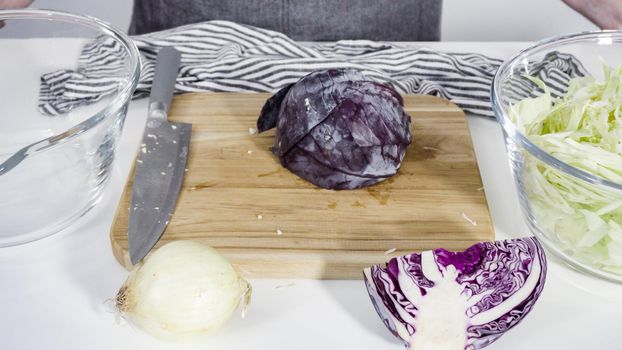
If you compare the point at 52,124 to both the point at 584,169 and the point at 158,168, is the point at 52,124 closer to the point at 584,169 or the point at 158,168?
the point at 158,168

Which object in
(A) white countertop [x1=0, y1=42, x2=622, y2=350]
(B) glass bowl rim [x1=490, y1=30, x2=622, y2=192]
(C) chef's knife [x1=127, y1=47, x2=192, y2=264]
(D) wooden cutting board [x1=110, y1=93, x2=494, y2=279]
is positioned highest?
(B) glass bowl rim [x1=490, y1=30, x2=622, y2=192]

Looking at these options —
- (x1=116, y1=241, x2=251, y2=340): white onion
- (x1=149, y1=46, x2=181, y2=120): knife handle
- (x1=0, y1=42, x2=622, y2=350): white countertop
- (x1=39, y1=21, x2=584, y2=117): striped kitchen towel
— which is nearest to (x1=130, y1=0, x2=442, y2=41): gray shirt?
(x1=39, y1=21, x2=584, y2=117): striped kitchen towel

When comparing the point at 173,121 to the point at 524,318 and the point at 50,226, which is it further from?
the point at 524,318

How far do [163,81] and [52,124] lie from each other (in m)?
0.22

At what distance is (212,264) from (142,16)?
40.6 inches

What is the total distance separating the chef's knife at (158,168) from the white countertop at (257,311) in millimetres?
63

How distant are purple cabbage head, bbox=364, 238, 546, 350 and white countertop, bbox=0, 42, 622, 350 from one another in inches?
2.1

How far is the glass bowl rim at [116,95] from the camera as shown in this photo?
990 mm

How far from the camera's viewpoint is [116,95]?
4.35ft

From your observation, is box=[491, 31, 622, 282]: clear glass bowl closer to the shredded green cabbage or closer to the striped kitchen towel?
the shredded green cabbage

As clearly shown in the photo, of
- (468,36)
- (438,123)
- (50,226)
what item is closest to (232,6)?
(438,123)

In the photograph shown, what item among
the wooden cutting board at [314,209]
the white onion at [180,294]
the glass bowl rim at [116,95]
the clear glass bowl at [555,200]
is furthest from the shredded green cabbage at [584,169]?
the glass bowl rim at [116,95]

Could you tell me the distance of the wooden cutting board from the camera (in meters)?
1.06

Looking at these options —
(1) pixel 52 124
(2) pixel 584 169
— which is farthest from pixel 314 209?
(1) pixel 52 124
